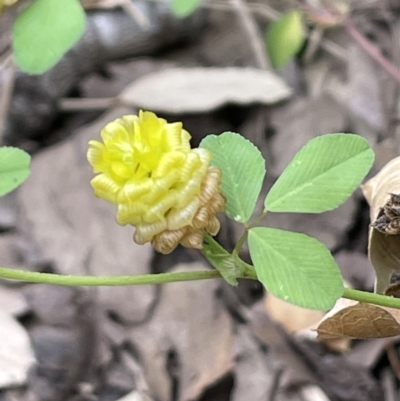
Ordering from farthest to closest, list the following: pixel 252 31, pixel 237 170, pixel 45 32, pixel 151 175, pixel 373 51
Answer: pixel 252 31
pixel 373 51
pixel 45 32
pixel 237 170
pixel 151 175

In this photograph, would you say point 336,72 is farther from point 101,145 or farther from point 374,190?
point 101,145

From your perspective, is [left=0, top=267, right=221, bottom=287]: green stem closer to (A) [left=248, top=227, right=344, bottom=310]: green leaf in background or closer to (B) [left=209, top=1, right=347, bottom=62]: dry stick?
(A) [left=248, top=227, right=344, bottom=310]: green leaf in background

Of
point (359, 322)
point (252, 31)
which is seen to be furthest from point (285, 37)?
point (359, 322)

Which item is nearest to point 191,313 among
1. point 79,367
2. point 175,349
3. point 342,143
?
point 175,349

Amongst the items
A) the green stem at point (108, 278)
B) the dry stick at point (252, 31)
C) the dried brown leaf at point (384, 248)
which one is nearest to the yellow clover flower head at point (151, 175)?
the green stem at point (108, 278)

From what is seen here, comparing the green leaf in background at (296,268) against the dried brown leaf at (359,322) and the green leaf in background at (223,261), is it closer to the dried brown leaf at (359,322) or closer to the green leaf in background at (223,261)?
the green leaf in background at (223,261)

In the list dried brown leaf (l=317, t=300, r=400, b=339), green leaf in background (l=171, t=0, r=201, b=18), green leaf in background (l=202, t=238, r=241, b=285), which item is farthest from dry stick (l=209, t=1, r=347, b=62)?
green leaf in background (l=202, t=238, r=241, b=285)

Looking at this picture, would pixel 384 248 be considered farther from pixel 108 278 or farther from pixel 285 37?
pixel 285 37
